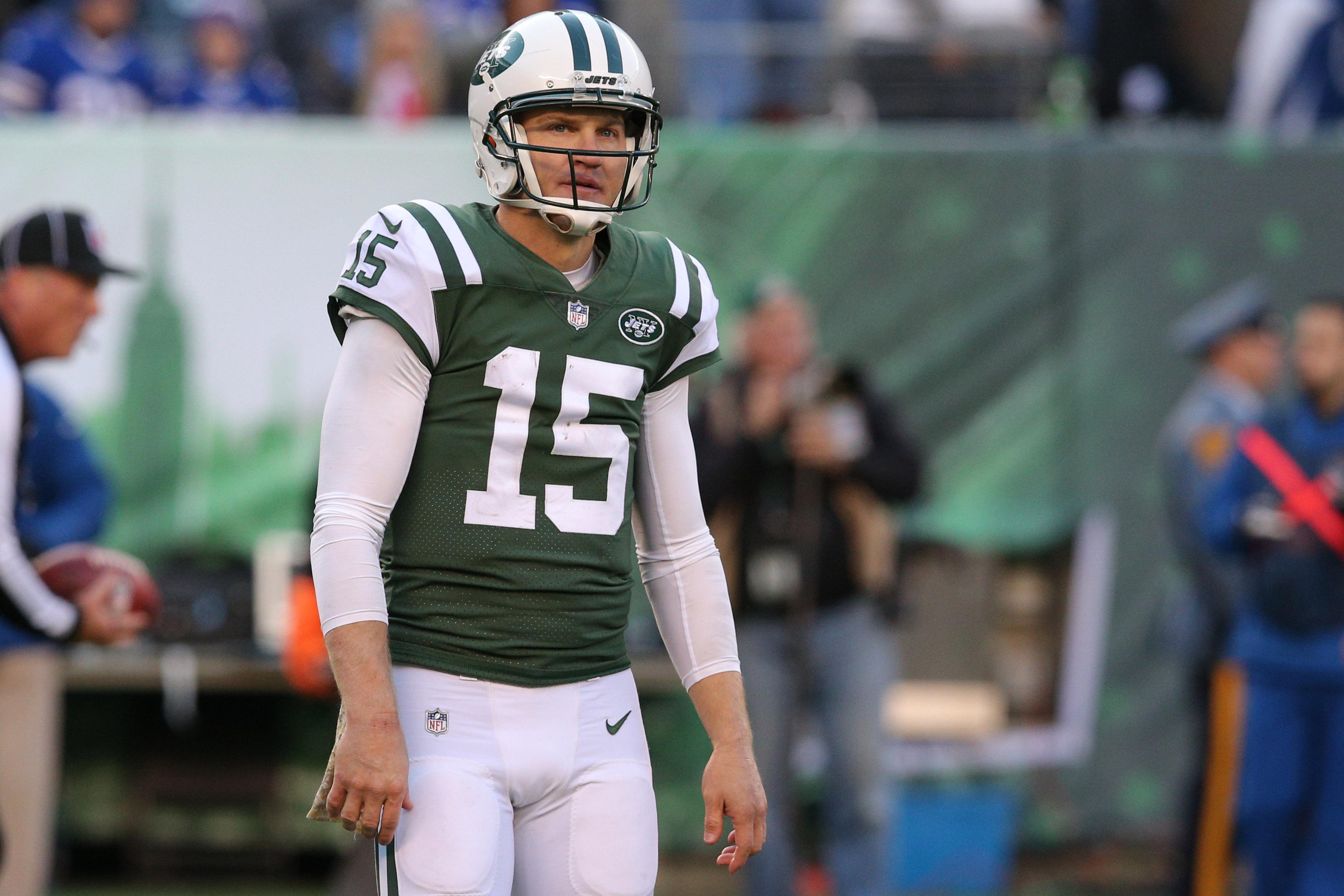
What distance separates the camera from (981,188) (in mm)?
6879

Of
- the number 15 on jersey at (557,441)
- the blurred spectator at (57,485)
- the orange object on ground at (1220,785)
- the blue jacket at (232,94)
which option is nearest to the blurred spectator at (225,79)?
the blue jacket at (232,94)

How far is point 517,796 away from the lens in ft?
8.22

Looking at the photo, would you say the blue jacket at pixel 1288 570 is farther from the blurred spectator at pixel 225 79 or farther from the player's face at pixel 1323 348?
the blurred spectator at pixel 225 79

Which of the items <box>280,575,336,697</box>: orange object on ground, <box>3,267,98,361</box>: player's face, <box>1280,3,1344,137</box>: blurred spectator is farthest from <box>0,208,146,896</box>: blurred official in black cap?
<box>1280,3,1344,137</box>: blurred spectator

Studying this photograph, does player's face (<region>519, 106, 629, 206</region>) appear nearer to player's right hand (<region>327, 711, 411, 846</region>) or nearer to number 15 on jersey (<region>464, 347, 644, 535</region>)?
number 15 on jersey (<region>464, 347, 644, 535</region>)

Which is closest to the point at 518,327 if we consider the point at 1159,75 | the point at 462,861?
the point at 462,861

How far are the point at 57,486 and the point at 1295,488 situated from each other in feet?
12.6

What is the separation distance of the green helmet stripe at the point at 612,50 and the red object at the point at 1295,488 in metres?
3.66

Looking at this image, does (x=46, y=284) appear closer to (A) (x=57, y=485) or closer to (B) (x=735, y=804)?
(A) (x=57, y=485)

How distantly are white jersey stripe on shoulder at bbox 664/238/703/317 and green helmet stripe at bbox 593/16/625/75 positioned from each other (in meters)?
0.33

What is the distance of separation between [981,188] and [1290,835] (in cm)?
278

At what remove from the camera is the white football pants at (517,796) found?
7.85 ft

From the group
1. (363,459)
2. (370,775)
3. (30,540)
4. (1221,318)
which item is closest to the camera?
(370,775)

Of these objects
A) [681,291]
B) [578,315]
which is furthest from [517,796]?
[681,291]
